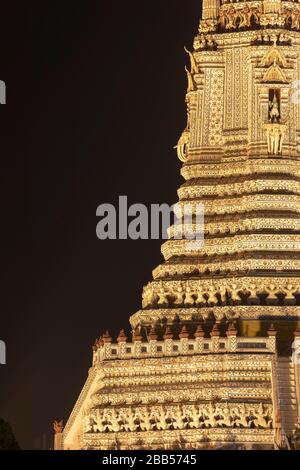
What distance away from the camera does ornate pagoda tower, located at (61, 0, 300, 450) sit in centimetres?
6041

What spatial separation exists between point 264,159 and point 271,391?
23.5ft

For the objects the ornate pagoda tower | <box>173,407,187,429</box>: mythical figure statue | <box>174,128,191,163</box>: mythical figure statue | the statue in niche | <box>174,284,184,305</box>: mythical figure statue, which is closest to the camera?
the ornate pagoda tower

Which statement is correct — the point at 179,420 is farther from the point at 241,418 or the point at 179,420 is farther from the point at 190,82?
the point at 190,82

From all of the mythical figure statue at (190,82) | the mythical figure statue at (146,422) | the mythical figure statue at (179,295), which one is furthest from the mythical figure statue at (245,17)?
the mythical figure statue at (146,422)

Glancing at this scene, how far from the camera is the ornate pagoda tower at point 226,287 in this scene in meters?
60.4

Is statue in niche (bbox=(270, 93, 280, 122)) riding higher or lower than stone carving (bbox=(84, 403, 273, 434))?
higher

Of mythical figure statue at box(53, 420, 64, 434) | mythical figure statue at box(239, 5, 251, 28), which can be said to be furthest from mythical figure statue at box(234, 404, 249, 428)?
mythical figure statue at box(239, 5, 251, 28)

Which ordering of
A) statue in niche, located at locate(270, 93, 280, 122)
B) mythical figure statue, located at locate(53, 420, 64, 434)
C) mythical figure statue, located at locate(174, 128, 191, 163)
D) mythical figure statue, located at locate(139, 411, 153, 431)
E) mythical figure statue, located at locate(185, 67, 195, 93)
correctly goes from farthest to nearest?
mythical figure statue, located at locate(185, 67, 195, 93) < mythical figure statue, located at locate(174, 128, 191, 163) < statue in niche, located at locate(270, 93, 280, 122) < mythical figure statue, located at locate(53, 420, 64, 434) < mythical figure statue, located at locate(139, 411, 153, 431)

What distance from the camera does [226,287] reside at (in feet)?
207

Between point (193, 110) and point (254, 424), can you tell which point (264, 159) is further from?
point (254, 424)

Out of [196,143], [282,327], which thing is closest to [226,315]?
[282,327]

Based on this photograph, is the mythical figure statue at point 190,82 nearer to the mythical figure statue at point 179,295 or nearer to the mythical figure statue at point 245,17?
the mythical figure statue at point 245,17

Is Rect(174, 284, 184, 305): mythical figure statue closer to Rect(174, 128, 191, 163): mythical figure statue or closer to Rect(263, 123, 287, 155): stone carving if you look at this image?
Rect(263, 123, 287, 155): stone carving
